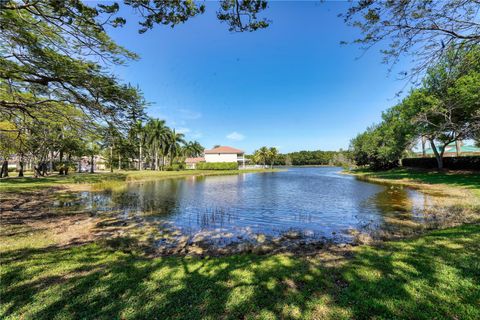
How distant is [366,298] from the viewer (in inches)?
129

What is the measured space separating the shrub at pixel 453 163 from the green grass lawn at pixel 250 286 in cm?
2885

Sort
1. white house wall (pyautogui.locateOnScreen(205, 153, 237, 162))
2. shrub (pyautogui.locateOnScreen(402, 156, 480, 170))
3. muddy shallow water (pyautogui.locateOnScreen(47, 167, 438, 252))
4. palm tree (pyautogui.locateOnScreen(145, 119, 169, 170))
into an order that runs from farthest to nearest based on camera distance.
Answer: white house wall (pyautogui.locateOnScreen(205, 153, 237, 162)) → palm tree (pyautogui.locateOnScreen(145, 119, 169, 170)) → shrub (pyautogui.locateOnScreen(402, 156, 480, 170)) → muddy shallow water (pyautogui.locateOnScreen(47, 167, 438, 252))

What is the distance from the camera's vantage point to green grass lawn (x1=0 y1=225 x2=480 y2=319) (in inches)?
121

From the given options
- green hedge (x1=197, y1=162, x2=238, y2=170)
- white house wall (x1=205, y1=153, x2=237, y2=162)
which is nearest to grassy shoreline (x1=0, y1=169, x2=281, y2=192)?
green hedge (x1=197, y1=162, x2=238, y2=170)

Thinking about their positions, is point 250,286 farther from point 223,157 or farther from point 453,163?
point 223,157

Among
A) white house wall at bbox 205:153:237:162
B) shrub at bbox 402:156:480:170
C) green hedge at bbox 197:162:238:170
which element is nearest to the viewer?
shrub at bbox 402:156:480:170

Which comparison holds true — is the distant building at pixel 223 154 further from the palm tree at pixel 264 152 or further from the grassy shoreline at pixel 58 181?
the grassy shoreline at pixel 58 181

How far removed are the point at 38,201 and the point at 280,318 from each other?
53.8 ft

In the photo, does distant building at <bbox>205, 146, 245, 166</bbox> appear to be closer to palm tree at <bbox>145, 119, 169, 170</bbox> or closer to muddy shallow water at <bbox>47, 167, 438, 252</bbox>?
palm tree at <bbox>145, 119, 169, 170</bbox>

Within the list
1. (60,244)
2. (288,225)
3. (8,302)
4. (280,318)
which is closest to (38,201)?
(60,244)

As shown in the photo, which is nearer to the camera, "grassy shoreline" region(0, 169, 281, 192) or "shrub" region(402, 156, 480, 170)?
"grassy shoreline" region(0, 169, 281, 192)

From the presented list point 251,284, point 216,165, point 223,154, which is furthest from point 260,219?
point 223,154

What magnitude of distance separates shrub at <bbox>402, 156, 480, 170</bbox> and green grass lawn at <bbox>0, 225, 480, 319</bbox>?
2885 centimetres

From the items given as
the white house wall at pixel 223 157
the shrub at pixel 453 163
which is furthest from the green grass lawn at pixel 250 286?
the white house wall at pixel 223 157
